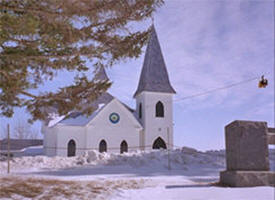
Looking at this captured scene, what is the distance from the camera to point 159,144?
3384 cm

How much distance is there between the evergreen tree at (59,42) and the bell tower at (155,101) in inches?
930

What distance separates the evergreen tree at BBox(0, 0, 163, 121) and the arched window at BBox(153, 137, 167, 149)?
23948 millimetres

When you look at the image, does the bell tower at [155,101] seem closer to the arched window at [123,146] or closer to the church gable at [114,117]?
the church gable at [114,117]

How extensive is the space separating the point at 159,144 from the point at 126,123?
185 inches

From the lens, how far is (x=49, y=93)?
9789mm

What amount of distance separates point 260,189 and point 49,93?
6.58 meters

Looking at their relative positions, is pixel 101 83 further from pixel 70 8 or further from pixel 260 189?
pixel 260 189

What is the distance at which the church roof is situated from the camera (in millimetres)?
34969

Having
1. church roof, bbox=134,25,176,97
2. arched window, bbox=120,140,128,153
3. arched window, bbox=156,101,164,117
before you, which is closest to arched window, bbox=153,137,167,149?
arched window, bbox=156,101,164,117

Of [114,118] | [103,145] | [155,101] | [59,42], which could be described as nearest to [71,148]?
[103,145]

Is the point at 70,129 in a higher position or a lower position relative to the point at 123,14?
lower

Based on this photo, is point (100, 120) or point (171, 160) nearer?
point (171, 160)

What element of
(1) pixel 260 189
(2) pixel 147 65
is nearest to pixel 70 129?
(2) pixel 147 65

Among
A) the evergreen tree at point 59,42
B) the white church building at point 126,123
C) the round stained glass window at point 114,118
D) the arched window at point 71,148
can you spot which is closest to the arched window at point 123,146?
the white church building at point 126,123
